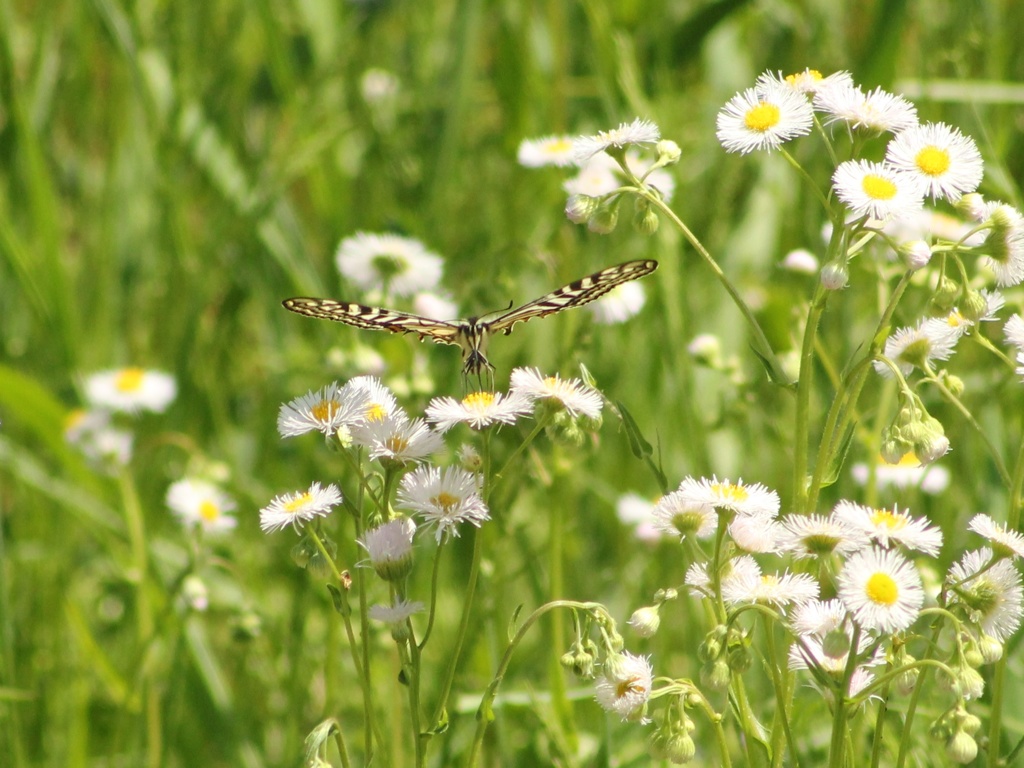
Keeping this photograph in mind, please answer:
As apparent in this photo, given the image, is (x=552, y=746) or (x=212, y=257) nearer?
(x=552, y=746)

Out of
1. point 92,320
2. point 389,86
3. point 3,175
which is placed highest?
point 389,86

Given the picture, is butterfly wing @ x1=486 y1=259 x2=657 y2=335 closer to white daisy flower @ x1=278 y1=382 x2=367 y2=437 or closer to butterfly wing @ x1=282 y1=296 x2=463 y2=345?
butterfly wing @ x1=282 y1=296 x2=463 y2=345

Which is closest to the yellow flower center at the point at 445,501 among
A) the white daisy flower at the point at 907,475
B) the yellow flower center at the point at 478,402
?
the yellow flower center at the point at 478,402

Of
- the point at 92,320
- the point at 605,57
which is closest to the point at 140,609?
the point at 92,320

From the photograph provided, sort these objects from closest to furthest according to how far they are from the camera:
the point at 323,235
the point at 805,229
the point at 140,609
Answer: the point at 140,609 < the point at 805,229 < the point at 323,235

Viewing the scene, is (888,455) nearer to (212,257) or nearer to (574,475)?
(574,475)

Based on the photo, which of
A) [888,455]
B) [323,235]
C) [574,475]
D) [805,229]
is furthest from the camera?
[323,235]

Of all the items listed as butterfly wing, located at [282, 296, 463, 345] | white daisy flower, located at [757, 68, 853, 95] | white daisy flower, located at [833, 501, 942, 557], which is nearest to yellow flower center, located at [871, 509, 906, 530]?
white daisy flower, located at [833, 501, 942, 557]
